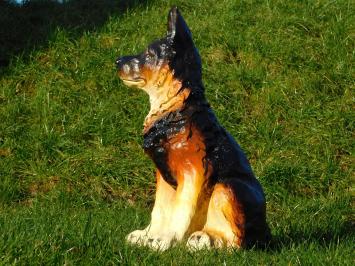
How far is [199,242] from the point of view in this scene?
3176mm

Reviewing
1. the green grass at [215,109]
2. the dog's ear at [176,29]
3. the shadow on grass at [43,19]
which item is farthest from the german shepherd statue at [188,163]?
the shadow on grass at [43,19]

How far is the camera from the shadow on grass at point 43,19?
24.5 feet

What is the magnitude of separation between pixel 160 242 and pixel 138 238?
168mm

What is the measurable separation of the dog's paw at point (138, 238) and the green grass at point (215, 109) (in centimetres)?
33

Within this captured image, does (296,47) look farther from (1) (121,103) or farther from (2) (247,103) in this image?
(1) (121,103)

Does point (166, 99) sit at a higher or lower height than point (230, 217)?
higher

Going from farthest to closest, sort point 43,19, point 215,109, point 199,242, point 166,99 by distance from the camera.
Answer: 1. point 43,19
2. point 215,109
3. point 166,99
4. point 199,242

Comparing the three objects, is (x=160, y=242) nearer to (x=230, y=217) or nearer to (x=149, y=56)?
(x=230, y=217)

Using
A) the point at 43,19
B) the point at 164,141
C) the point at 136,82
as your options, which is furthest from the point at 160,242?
the point at 43,19

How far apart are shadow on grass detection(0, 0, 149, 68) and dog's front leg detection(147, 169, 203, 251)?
4488 mm

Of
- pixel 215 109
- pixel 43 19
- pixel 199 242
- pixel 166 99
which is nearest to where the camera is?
pixel 199 242

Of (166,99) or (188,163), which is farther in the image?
(166,99)

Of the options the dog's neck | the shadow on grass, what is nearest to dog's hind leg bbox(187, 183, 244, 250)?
the dog's neck

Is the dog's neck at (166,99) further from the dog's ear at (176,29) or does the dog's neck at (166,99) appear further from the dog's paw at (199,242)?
the dog's paw at (199,242)
